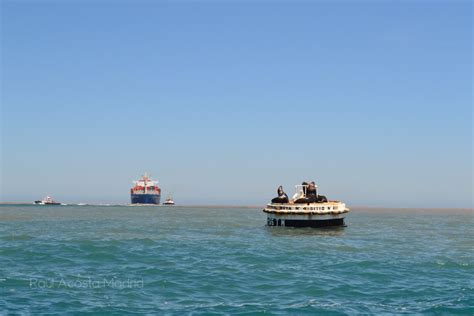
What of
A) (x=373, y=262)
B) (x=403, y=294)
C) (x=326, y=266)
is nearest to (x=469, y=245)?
(x=373, y=262)

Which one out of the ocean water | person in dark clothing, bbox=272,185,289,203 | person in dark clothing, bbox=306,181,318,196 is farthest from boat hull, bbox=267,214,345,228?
the ocean water

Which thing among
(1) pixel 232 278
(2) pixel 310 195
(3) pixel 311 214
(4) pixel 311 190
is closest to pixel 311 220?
(3) pixel 311 214

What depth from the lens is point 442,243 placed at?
49.9 meters

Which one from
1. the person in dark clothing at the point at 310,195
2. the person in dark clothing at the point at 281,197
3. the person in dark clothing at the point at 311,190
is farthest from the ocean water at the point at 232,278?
the person in dark clothing at the point at 281,197

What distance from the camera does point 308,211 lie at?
66625 millimetres

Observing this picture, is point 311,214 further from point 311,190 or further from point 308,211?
point 311,190

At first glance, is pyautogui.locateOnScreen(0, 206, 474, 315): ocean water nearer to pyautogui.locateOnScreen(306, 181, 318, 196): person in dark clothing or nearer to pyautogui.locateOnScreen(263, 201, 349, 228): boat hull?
pyautogui.locateOnScreen(263, 201, 349, 228): boat hull

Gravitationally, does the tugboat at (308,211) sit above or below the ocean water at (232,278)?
above

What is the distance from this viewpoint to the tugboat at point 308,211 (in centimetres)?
6675

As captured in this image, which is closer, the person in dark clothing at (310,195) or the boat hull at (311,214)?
the boat hull at (311,214)

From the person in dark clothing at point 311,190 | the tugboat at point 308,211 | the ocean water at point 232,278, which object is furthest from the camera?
the person in dark clothing at point 311,190

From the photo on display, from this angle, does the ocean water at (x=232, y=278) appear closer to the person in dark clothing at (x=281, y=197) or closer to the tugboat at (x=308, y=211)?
the tugboat at (x=308, y=211)

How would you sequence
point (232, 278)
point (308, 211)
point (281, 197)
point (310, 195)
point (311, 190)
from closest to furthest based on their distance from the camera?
point (232, 278) < point (308, 211) < point (310, 195) < point (311, 190) < point (281, 197)

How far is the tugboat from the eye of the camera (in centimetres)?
6675
